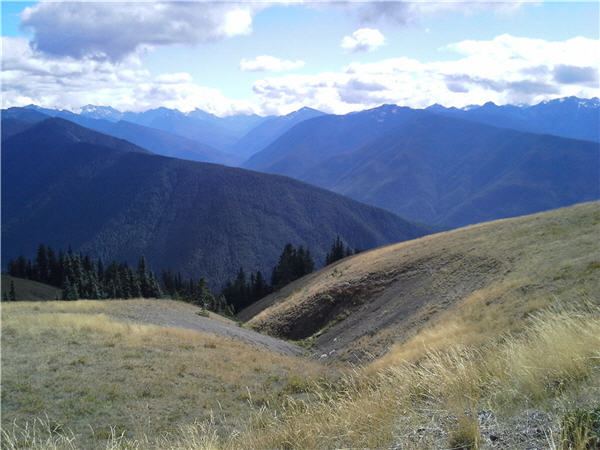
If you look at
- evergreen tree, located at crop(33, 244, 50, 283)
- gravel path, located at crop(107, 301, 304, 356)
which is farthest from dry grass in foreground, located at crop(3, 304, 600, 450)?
evergreen tree, located at crop(33, 244, 50, 283)

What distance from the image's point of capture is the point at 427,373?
6074mm

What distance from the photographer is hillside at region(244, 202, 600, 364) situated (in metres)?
13.9

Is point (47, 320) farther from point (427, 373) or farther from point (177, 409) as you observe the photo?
point (427, 373)

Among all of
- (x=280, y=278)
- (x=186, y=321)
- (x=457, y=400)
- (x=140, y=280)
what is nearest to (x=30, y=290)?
(x=140, y=280)

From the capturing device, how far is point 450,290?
904 inches

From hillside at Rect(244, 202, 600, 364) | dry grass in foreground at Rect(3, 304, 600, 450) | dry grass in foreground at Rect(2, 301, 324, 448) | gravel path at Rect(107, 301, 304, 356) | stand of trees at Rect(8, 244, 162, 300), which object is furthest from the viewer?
stand of trees at Rect(8, 244, 162, 300)

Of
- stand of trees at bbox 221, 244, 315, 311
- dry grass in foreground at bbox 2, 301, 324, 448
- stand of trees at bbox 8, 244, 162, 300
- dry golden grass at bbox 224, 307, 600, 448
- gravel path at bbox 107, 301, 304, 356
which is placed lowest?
stand of trees at bbox 221, 244, 315, 311

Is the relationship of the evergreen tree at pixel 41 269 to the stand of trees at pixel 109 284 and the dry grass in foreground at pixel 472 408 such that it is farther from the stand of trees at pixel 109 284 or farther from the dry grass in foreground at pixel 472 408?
the dry grass in foreground at pixel 472 408

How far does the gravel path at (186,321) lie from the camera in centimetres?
2325

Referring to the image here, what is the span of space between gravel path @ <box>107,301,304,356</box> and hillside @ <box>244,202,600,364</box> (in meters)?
3.32

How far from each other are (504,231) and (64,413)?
30.1m

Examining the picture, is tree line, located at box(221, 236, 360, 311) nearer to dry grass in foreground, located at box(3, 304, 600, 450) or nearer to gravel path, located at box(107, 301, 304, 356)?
gravel path, located at box(107, 301, 304, 356)

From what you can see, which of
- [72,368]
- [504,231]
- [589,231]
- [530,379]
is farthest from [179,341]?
[504,231]

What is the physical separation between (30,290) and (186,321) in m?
75.7
